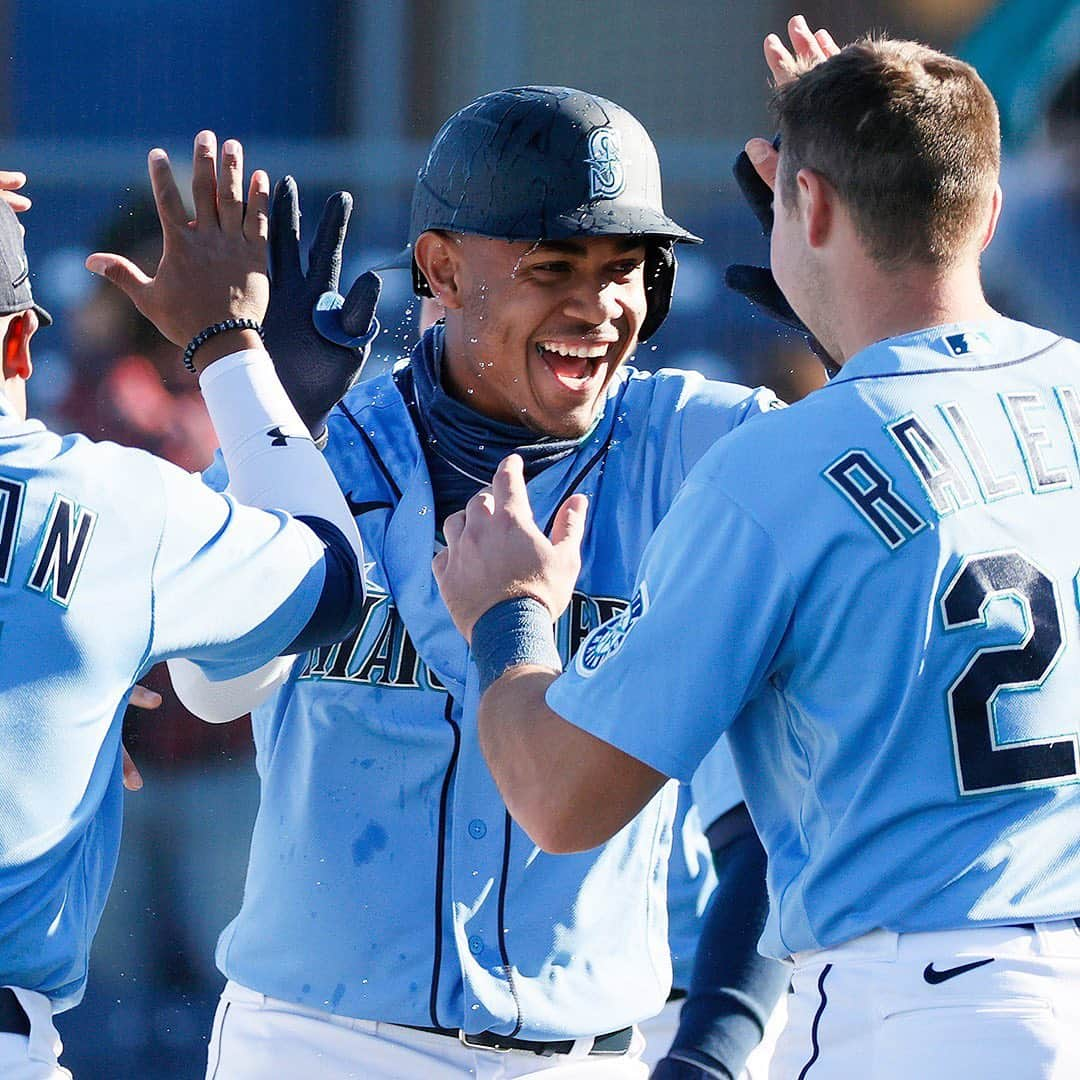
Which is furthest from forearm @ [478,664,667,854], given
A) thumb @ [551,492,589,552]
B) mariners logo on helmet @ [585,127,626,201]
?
mariners logo on helmet @ [585,127,626,201]

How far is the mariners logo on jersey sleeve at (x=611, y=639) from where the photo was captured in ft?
6.06

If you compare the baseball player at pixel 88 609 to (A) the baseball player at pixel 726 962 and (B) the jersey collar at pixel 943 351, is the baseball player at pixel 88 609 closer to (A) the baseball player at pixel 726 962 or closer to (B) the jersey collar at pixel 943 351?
(A) the baseball player at pixel 726 962

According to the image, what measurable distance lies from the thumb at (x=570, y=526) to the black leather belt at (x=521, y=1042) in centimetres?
71

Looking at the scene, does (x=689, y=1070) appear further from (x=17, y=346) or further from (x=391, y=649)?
(x=17, y=346)

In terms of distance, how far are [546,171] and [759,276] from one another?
38 centimetres

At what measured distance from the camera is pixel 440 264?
2865mm

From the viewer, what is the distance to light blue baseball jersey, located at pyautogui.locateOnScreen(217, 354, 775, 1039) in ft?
7.85

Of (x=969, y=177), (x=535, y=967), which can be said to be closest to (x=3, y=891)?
(x=535, y=967)

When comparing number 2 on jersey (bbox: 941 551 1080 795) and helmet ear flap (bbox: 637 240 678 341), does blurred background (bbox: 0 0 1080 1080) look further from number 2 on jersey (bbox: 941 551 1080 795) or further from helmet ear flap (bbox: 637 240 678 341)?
number 2 on jersey (bbox: 941 551 1080 795)

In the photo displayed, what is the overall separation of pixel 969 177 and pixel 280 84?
3.82m

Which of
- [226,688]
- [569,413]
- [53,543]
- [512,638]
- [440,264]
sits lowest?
[226,688]

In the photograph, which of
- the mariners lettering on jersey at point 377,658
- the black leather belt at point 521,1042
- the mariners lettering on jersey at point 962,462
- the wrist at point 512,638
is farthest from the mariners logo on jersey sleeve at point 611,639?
the black leather belt at point 521,1042

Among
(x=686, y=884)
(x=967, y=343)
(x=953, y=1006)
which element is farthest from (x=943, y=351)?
(x=686, y=884)

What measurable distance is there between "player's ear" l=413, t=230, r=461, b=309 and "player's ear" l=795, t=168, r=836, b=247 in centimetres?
95
